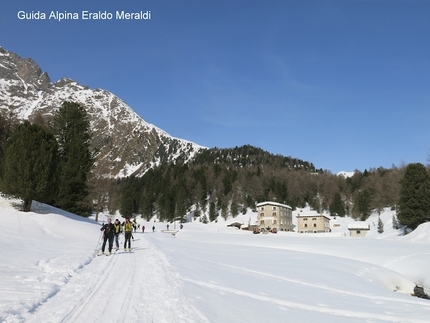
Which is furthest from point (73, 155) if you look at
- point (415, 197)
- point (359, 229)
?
point (359, 229)

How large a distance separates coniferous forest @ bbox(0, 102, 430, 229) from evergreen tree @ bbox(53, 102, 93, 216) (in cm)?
11

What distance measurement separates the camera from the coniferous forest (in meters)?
27.5

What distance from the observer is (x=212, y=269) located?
13945mm

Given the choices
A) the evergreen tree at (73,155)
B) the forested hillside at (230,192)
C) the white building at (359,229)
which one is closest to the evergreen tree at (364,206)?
the forested hillside at (230,192)

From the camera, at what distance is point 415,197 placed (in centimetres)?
4897

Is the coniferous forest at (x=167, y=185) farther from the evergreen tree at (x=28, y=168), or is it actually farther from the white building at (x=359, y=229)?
the white building at (x=359, y=229)

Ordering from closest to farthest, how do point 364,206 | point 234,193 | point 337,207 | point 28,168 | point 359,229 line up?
point 28,168 → point 359,229 → point 364,206 → point 337,207 → point 234,193

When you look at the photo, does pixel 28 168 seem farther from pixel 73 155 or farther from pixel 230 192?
pixel 230 192

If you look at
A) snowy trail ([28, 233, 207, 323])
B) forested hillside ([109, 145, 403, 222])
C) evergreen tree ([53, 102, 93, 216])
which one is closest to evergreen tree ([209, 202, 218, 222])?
forested hillside ([109, 145, 403, 222])

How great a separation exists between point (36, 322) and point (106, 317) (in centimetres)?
118

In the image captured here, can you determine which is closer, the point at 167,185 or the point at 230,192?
the point at 230,192

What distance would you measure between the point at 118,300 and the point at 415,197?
52.7 m

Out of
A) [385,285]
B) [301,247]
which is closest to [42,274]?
[385,285]

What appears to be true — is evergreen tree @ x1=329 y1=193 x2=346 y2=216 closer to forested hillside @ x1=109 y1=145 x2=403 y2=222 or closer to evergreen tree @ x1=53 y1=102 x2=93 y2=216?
forested hillside @ x1=109 y1=145 x2=403 y2=222
